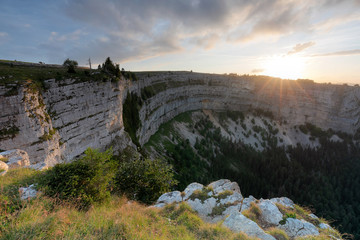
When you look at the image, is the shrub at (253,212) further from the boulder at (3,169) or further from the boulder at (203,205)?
the boulder at (3,169)

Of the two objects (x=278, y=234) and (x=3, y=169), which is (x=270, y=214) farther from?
(x=3, y=169)

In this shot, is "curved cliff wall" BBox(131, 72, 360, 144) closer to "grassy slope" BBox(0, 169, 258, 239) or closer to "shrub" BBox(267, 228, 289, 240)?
"grassy slope" BBox(0, 169, 258, 239)

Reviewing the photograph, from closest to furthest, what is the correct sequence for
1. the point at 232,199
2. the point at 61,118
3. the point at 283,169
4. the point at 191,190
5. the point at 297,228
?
1. the point at 297,228
2. the point at 232,199
3. the point at 191,190
4. the point at 61,118
5. the point at 283,169

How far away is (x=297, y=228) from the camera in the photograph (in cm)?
1043

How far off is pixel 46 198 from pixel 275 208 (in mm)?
14927

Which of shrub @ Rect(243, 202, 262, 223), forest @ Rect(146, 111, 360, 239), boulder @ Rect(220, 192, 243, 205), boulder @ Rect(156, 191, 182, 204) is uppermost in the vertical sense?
shrub @ Rect(243, 202, 262, 223)

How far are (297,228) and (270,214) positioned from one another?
1645 mm

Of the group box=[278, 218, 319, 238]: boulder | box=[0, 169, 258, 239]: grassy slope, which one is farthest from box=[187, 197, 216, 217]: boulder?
box=[278, 218, 319, 238]: boulder

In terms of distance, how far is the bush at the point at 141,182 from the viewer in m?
15.8

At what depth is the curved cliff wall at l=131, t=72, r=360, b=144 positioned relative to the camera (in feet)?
262

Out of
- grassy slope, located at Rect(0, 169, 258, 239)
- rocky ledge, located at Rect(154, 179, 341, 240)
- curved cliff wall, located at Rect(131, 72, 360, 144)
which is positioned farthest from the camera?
curved cliff wall, located at Rect(131, 72, 360, 144)

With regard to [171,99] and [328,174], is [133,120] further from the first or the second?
[328,174]

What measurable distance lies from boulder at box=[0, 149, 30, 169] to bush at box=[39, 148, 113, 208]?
19.5 feet

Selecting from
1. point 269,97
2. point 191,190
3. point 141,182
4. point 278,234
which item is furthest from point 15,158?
point 269,97
